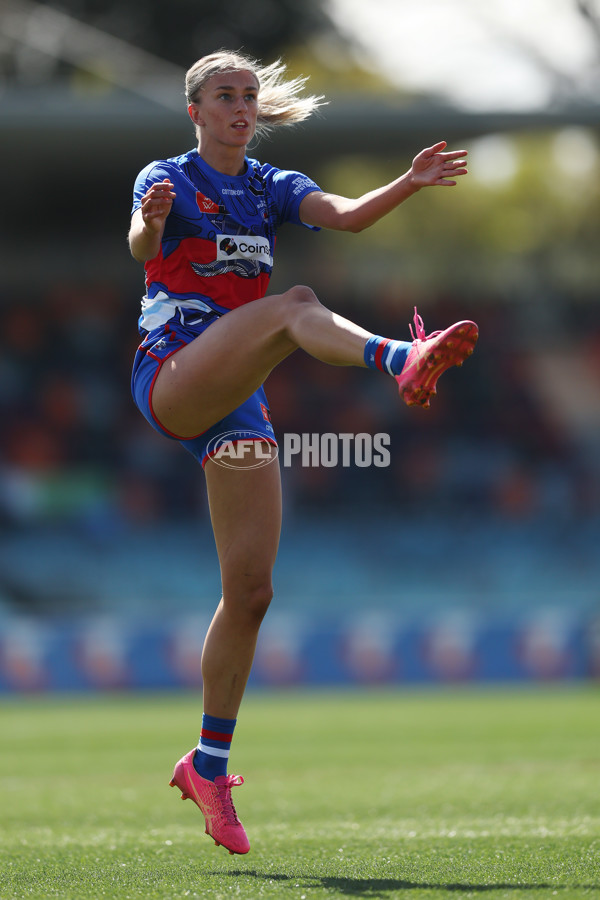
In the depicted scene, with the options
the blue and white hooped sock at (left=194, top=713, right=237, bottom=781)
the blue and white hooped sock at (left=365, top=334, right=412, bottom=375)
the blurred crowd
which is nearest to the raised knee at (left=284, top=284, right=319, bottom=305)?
the blue and white hooped sock at (left=365, top=334, right=412, bottom=375)

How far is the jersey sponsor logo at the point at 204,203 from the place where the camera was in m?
4.61

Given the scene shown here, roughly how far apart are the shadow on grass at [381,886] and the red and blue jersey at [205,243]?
199 centimetres

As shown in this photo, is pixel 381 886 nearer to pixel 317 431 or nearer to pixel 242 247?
pixel 242 247

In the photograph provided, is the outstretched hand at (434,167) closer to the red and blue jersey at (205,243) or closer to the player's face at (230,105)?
the red and blue jersey at (205,243)

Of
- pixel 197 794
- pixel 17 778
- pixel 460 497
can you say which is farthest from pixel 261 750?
pixel 460 497

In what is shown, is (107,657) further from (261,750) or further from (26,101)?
(26,101)

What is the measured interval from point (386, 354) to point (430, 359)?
163 mm

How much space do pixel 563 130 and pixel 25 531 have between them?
9.71 metres

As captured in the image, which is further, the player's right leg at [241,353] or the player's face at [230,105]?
the player's face at [230,105]

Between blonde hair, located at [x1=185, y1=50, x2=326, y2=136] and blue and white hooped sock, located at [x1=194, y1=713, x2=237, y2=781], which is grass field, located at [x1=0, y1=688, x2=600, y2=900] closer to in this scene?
blue and white hooped sock, located at [x1=194, y1=713, x2=237, y2=781]

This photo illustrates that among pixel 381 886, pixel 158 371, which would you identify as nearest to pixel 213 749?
pixel 381 886

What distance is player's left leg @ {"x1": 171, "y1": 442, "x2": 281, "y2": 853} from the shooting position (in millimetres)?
4617

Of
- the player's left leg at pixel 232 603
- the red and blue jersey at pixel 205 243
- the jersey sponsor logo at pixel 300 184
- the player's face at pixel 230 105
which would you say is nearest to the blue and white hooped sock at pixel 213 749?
the player's left leg at pixel 232 603

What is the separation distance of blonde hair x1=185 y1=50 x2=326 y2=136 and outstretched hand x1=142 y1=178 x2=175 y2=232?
64 cm
